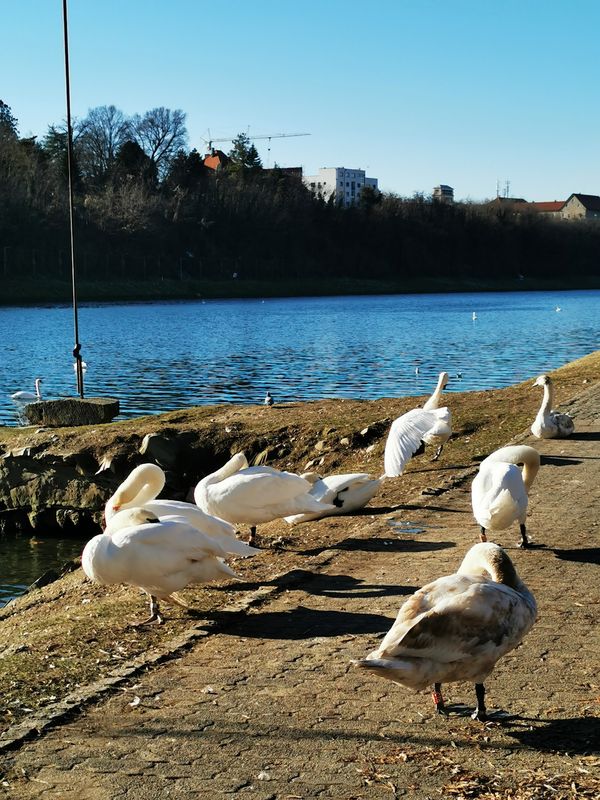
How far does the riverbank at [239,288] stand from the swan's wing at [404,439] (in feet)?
254

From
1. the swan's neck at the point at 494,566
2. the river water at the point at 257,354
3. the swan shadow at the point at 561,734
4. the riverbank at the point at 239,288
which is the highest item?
the riverbank at the point at 239,288

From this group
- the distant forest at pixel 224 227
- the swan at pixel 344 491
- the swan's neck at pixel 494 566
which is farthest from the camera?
the distant forest at pixel 224 227

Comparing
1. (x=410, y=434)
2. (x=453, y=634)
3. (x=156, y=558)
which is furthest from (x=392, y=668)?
(x=410, y=434)

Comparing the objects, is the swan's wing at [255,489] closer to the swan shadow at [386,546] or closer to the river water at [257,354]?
the swan shadow at [386,546]

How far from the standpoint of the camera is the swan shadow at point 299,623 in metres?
6.35

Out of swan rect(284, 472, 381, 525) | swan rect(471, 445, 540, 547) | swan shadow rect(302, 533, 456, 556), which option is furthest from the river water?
swan rect(471, 445, 540, 547)

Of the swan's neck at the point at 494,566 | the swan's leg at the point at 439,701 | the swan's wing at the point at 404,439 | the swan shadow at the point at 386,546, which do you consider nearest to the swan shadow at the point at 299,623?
the swan's neck at the point at 494,566

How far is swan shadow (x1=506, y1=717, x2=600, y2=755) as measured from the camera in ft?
15.2

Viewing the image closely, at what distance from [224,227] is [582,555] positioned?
11870cm

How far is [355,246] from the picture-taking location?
451 feet

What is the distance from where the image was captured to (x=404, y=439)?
35.9ft

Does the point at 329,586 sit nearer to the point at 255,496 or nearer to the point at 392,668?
the point at 255,496

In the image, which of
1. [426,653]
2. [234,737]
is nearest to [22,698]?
[234,737]

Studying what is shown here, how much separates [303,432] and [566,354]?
28945 millimetres
